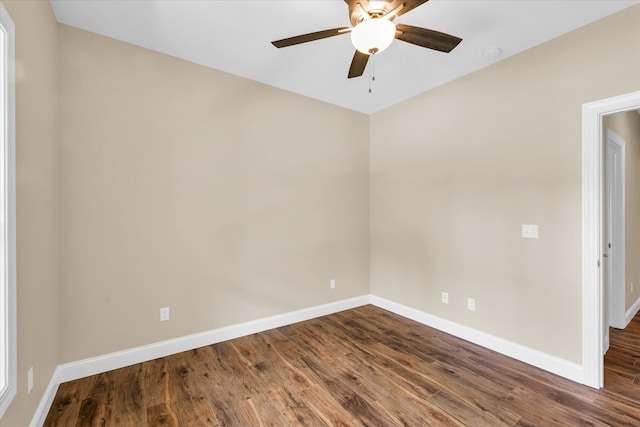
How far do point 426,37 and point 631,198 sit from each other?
381cm

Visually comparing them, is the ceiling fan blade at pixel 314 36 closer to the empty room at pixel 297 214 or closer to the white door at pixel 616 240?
the empty room at pixel 297 214

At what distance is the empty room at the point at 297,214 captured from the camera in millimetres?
1874

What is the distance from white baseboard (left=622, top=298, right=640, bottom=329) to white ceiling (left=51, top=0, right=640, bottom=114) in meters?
3.33

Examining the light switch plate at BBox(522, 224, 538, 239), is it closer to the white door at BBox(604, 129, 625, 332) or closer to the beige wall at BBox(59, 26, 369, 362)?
the white door at BBox(604, 129, 625, 332)

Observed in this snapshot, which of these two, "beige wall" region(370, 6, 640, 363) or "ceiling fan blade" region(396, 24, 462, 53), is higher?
"ceiling fan blade" region(396, 24, 462, 53)

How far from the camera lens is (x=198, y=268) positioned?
2.85 metres

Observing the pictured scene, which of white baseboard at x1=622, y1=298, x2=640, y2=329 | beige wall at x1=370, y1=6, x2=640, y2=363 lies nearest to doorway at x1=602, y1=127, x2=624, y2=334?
white baseboard at x1=622, y1=298, x2=640, y2=329

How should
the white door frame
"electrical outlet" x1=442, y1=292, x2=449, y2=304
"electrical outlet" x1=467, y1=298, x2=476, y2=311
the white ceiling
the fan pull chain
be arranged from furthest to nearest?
"electrical outlet" x1=442, y1=292, x2=449, y2=304 < "electrical outlet" x1=467, y1=298, x2=476, y2=311 < the fan pull chain < the white door frame < the white ceiling

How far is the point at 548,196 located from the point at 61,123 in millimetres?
4031

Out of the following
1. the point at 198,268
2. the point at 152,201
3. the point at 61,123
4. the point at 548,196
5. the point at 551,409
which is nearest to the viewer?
the point at 551,409

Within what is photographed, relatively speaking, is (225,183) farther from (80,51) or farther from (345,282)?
(345,282)

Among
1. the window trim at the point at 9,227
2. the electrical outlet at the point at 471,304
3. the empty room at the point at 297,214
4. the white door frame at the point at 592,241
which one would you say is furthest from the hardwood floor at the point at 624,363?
the window trim at the point at 9,227

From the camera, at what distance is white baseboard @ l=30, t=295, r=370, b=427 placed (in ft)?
6.85

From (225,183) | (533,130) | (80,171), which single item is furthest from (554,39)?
(80,171)
